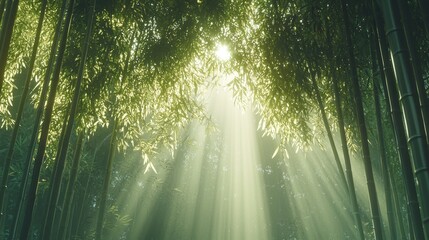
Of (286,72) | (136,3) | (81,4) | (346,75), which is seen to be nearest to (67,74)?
(81,4)

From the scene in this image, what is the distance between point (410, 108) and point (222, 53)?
9.99 ft

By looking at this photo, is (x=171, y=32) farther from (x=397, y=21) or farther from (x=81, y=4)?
(x=397, y=21)

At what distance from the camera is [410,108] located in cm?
183

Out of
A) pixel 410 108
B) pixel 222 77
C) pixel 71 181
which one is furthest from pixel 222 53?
pixel 410 108

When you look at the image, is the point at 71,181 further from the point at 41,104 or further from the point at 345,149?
the point at 345,149

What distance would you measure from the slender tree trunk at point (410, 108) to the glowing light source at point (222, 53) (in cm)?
269

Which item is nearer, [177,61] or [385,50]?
[385,50]

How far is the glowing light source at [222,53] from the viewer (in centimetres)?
461

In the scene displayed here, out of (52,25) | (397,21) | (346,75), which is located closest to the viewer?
(397,21)

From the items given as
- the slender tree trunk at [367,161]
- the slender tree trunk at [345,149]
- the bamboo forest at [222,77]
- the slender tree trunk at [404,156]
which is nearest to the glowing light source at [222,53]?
the bamboo forest at [222,77]

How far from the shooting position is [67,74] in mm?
4188

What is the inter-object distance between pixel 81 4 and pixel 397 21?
3.05 meters

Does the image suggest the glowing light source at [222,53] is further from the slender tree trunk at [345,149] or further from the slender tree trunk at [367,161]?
the slender tree trunk at [367,161]

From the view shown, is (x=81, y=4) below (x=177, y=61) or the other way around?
the other way around
